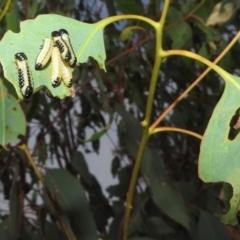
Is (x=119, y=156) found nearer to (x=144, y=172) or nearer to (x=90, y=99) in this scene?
(x=90, y=99)

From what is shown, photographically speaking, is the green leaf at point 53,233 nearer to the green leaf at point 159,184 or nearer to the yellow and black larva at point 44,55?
the green leaf at point 159,184

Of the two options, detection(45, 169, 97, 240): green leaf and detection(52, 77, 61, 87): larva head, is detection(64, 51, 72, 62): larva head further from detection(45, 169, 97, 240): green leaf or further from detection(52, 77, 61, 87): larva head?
detection(45, 169, 97, 240): green leaf

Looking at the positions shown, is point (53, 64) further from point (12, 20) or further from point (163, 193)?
point (163, 193)

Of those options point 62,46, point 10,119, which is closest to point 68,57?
point 62,46

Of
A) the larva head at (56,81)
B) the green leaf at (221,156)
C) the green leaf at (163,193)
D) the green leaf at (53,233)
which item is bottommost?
the green leaf at (53,233)

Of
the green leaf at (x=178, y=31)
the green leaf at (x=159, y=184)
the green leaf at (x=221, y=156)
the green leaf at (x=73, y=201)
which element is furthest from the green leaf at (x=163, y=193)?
the green leaf at (x=221, y=156)

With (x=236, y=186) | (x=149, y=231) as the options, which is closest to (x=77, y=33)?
(x=236, y=186)

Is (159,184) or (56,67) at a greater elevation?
(56,67)

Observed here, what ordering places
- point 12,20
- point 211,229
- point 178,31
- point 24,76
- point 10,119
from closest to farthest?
point 24,76 < point 10,119 < point 12,20 < point 211,229 < point 178,31
